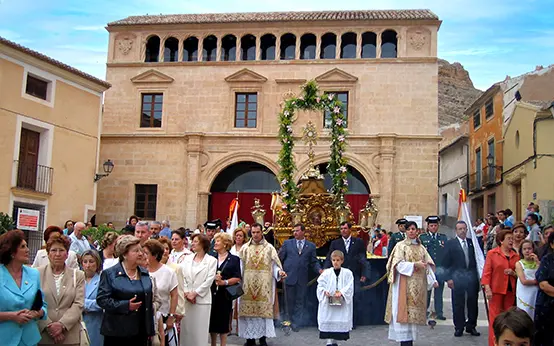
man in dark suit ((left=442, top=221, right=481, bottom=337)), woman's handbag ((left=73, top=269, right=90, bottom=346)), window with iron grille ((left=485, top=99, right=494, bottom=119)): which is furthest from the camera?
window with iron grille ((left=485, top=99, right=494, bottom=119))

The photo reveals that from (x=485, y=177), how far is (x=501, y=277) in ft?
72.9

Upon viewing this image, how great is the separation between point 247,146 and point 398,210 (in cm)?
659

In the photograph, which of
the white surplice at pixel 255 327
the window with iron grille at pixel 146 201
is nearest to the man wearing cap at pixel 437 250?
the white surplice at pixel 255 327

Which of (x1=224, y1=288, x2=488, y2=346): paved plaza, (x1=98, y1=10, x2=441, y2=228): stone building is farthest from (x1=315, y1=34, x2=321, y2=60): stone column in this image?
(x1=224, y1=288, x2=488, y2=346): paved plaza

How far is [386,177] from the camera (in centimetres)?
2328

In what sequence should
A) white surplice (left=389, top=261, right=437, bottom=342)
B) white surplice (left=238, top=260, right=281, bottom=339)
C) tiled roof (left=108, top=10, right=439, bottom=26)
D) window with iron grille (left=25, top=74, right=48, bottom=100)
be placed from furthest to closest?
tiled roof (left=108, top=10, right=439, bottom=26)
window with iron grille (left=25, top=74, right=48, bottom=100)
white surplice (left=238, top=260, right=281, bottom=339)
white surplice (left=389, top=261, right=437, bottom=342)

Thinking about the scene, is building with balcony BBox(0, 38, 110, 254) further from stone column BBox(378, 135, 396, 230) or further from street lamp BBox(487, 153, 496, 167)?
street lamp BBox(487, 153, 496, 167)

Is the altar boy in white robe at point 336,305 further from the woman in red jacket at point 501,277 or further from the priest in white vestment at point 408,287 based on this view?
the woman in red jacket at point 501,277

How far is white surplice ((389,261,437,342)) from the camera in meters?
8.23

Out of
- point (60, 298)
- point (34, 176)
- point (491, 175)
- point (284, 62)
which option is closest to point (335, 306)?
point (60, 298)

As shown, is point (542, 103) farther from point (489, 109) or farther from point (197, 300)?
point (197, 300)

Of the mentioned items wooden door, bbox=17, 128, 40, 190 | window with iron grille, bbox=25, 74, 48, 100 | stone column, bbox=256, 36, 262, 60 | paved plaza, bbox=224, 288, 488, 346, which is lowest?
paved plaza, bbox=224, 288, 488, 346

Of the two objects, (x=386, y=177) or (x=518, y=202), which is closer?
Answer: (x=386, y=177)

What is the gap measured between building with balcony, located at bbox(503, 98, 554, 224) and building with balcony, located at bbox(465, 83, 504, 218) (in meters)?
1.02
